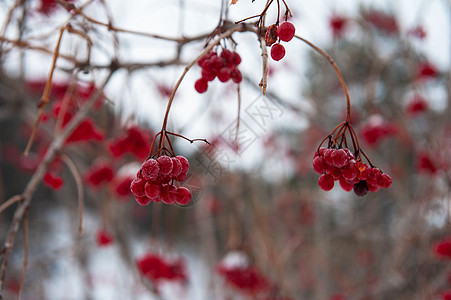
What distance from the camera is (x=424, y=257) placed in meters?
2.25

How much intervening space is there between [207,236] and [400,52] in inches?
83.1

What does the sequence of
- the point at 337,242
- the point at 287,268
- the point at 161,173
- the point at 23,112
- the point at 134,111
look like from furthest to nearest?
1. the point at 337,242
2. the point at 287,268
3. the point at 23,112
4. the point at 134,111
5. the point at 161,173

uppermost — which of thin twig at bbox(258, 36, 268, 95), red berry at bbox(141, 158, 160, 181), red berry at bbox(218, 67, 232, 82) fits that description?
red berry at bbox(218, 67, 232, 82)

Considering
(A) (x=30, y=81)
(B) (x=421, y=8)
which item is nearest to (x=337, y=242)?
(B) (x=421, y=8)

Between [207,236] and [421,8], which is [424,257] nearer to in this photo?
[421,8]

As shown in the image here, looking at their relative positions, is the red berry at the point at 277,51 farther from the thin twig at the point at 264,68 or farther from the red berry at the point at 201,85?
the red berry at the point at 201,85

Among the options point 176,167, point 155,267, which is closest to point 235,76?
point 176,167

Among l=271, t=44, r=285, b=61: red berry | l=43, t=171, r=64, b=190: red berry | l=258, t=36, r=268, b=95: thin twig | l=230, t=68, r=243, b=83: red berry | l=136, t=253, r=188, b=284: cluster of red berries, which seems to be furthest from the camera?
l=136, t=253, r=188, b=284: cluster of red berries

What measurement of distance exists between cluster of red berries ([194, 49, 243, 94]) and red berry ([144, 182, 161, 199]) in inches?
11.1

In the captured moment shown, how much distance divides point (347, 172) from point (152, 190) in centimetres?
37

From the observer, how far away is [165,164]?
69 cm

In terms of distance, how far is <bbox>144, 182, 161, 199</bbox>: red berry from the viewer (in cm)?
69

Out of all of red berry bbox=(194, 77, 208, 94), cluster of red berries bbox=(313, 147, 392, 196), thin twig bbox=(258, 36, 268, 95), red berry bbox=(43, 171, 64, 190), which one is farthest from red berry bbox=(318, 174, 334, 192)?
red berry bbox=(43, 171, 64, 190)

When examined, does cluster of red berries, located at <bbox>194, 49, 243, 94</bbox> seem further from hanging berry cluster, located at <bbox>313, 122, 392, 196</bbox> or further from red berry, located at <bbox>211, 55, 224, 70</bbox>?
hanging berry cluster, located at <bbox>313, 122, 392, 196</bbox>
